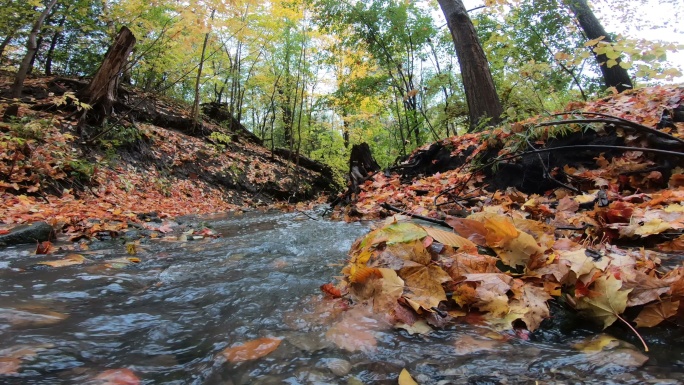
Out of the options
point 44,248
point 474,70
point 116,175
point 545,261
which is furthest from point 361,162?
point 545,261

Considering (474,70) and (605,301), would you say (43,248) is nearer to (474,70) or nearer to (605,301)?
(605,301)

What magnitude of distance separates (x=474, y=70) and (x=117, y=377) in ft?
19.6

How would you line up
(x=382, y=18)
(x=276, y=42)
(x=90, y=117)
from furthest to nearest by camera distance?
(x=276, y=42)
(x=382, y=18)
(x=90, y=117)

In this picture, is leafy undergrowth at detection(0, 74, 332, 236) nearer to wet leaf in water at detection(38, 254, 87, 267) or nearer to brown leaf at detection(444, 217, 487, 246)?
wet leaf in water at detection(38, 254, 87, 267)

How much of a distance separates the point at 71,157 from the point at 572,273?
8000 mm

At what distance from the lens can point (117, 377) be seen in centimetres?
98

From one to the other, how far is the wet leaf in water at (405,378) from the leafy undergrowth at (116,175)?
12.3 ft

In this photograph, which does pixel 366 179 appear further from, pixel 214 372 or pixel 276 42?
pixel 276 42

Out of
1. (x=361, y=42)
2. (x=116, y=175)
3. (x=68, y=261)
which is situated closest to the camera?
(x=68, y=261)

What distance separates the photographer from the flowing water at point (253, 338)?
2.95ft

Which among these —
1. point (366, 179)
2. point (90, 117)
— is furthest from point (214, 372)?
point (90, 117)

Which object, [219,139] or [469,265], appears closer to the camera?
[469,265]

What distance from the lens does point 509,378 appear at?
33.7 inches

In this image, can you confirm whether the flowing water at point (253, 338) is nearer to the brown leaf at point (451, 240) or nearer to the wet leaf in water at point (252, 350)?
the wet leaf in water at point (252, 350)
